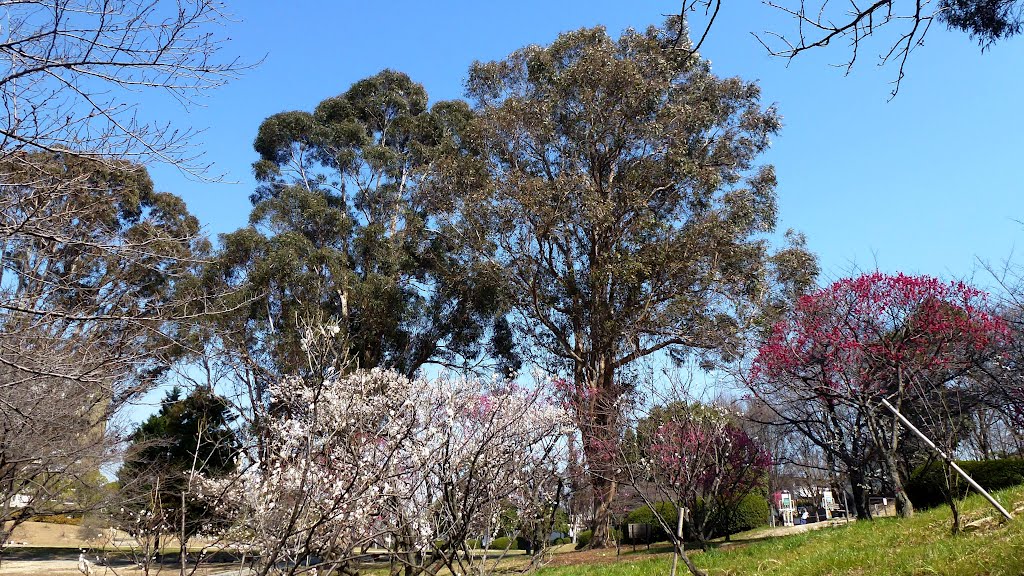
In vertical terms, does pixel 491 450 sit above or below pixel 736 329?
below

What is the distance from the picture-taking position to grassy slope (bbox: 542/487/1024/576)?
433cm

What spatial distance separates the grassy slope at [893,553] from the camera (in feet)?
14.2

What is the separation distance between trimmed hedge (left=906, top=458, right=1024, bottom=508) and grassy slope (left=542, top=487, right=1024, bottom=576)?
1.66 meters

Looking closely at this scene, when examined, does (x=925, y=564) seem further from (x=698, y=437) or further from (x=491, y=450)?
(x=698, y=437)

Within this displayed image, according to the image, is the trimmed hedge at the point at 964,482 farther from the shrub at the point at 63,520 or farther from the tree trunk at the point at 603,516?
the shrub at the point at 63,520

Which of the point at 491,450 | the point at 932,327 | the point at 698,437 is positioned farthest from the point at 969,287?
the point at 491,450

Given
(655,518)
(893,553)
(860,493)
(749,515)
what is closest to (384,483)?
(893,553)

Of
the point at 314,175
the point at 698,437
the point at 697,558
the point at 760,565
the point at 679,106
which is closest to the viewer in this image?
the point at 760,565

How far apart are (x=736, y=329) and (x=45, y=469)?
13176mm

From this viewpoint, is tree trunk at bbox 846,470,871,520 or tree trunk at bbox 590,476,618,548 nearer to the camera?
tree trunk at bbox 846,470,871,520

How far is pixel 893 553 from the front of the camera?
211 inches

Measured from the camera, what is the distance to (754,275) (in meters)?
14.8

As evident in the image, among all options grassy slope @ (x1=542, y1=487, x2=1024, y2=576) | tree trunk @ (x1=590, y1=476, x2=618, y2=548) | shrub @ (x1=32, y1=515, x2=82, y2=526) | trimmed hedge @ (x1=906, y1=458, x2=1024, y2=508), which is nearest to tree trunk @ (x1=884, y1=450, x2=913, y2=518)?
trimmed hedge @ (x1=906, y1=458, x2=1024, y2=508)

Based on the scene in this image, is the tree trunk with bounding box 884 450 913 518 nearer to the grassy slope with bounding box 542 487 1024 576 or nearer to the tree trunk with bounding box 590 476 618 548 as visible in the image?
the grassy slope with bounding box 542 487 1024 576
